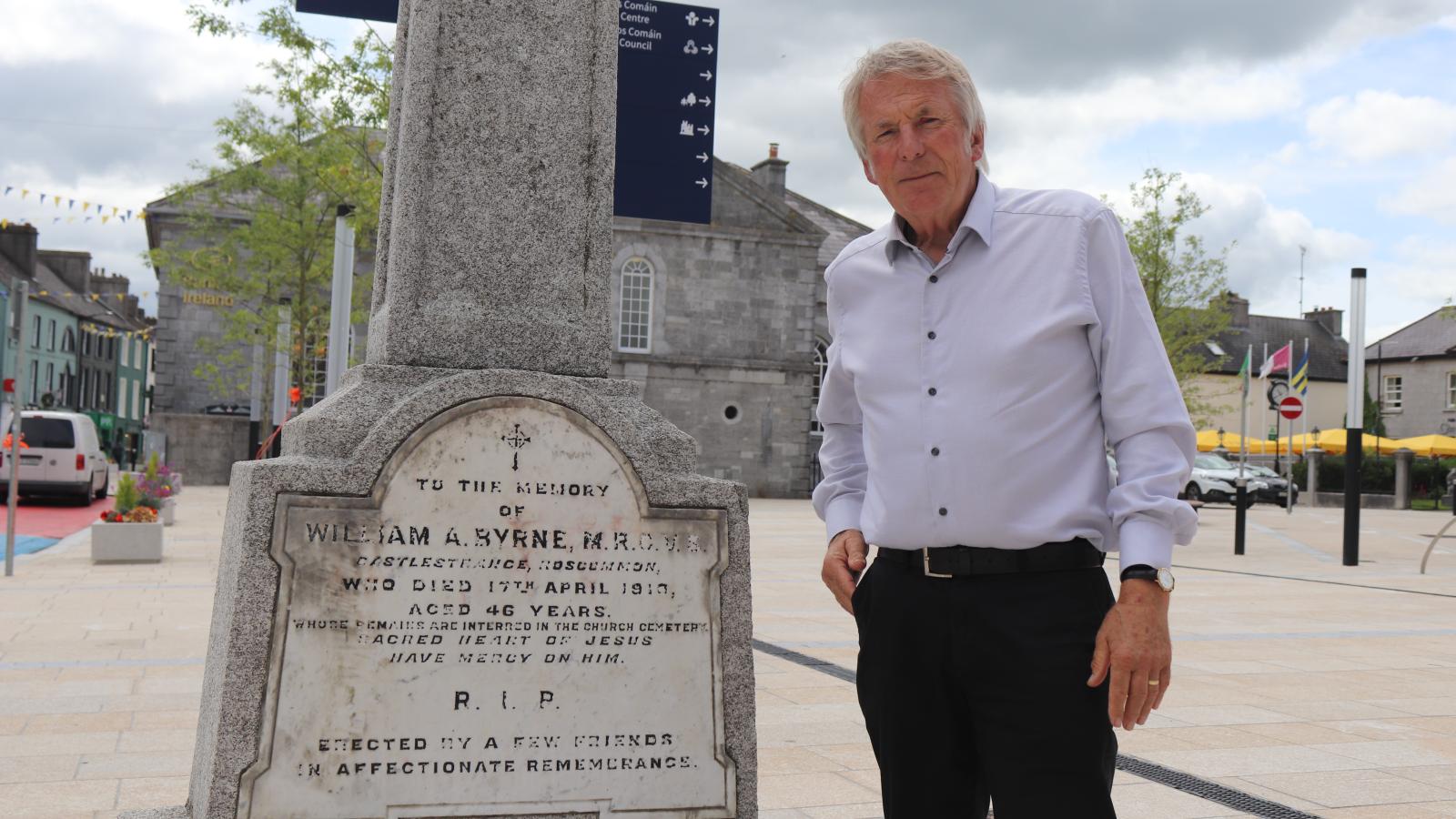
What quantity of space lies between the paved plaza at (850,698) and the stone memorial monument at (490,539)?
1063 millimetres

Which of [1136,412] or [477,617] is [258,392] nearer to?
[477,617]

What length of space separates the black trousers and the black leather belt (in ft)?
0.05

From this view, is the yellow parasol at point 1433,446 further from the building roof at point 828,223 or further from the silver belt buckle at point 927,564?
the silver belt buckle at point 927,564

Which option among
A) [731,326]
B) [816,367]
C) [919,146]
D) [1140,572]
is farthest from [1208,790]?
[816,367]

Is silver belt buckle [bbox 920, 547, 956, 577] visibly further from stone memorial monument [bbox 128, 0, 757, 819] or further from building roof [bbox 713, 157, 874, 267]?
building roof [bbox 713, 157, 874, 267]

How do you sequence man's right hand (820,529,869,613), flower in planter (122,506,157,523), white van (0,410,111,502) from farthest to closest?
white van (0,410,111,502)
flower in planter (122,506,157,523)
man's right hand (820,529,869,613)

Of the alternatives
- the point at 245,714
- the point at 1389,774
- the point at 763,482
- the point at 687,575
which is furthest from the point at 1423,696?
the point at 763,482

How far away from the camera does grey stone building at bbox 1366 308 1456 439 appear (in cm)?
5684

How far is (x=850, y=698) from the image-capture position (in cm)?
662

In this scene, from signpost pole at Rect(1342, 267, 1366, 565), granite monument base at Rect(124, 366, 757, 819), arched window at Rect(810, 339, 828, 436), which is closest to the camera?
granite monument base at Rect(124, 366, 757, 819)

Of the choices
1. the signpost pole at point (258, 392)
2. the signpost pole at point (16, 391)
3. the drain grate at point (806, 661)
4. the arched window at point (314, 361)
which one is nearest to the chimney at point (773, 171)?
the arched window at point (314, 361)

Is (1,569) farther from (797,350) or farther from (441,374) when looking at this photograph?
(797,350)

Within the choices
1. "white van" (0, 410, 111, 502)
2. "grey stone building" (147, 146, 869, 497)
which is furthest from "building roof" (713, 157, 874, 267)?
"white van" (0, 410, 111, 502)

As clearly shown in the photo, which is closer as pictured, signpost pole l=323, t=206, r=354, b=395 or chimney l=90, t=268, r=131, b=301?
signpost pole l=323, t=206, r=354, b=395
